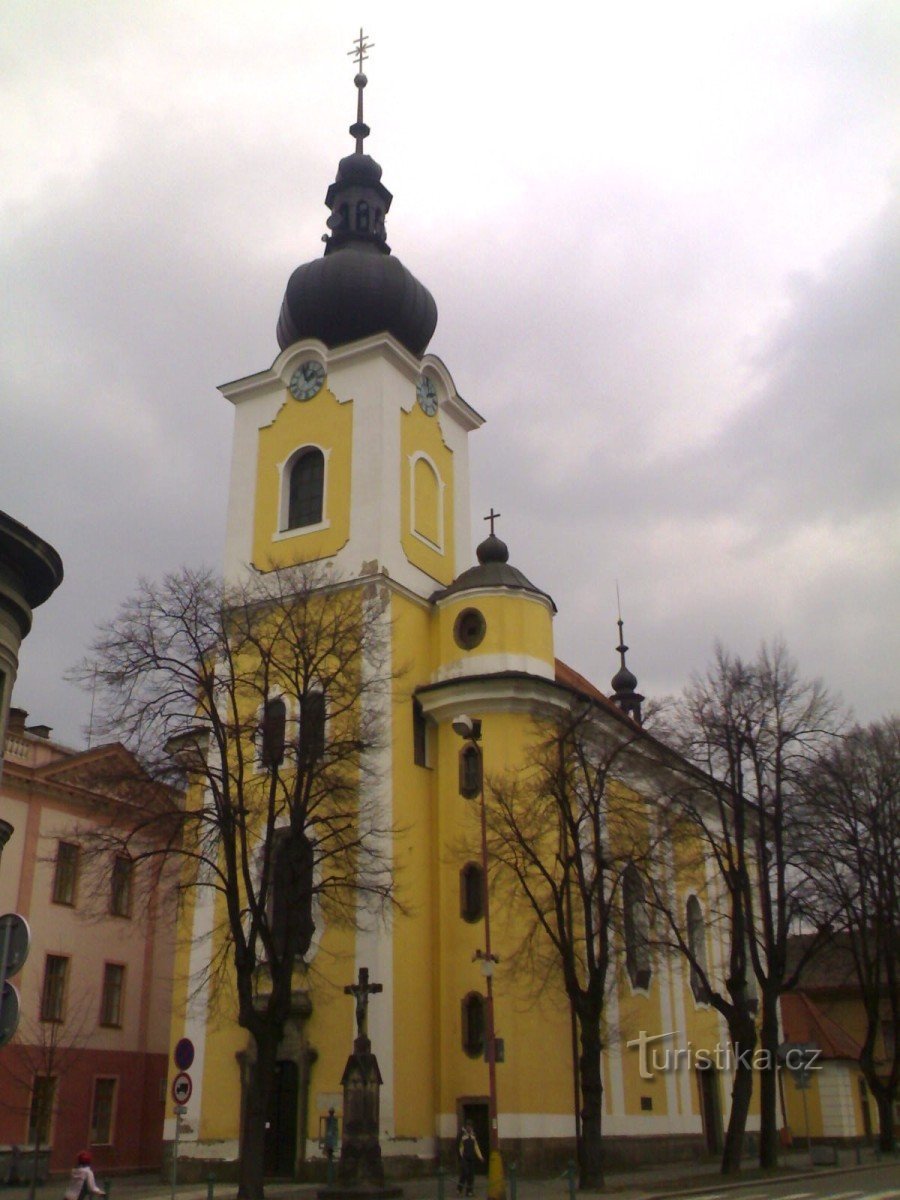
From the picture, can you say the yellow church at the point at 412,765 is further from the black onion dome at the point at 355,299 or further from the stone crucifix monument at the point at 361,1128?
the stone crucifix monument at the point at 361,1128

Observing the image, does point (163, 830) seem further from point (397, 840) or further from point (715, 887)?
point (715, 887)

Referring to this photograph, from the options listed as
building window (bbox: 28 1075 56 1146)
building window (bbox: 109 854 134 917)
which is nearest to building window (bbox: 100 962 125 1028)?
building window (bbox: 109 854 134 917)

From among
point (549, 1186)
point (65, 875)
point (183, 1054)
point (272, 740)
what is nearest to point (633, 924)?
point (549, 1186)

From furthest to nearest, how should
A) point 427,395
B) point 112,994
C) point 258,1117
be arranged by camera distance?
point 427,395
point 112,994
point 258,1117

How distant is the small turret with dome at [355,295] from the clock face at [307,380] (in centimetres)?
94

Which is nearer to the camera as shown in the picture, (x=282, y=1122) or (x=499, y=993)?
(x=282, y=1122)

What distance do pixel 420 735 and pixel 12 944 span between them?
23.5 meters

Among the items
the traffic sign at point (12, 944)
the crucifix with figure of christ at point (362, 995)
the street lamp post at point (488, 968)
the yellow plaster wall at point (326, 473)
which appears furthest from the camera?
the yellow plaster wall at point (326, 473)

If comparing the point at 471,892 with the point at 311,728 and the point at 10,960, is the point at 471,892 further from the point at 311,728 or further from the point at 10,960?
the point at 10,960

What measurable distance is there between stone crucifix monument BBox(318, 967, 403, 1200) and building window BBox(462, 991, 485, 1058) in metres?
5.83

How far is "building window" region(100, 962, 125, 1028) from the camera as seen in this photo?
35.3 m

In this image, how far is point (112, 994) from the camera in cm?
3575

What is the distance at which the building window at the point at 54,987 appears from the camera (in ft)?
108

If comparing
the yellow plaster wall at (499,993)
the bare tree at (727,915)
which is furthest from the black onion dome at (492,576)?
the bare tree at (727,915)
